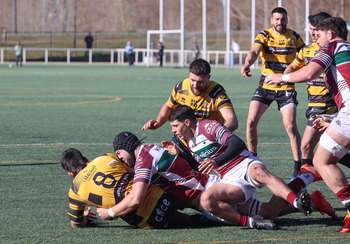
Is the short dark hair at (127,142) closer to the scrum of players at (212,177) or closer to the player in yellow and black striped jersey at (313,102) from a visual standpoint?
the scrum of players at (212,177)

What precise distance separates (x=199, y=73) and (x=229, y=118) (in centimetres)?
67

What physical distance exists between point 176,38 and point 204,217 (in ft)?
170

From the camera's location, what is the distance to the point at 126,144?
24.2 feet

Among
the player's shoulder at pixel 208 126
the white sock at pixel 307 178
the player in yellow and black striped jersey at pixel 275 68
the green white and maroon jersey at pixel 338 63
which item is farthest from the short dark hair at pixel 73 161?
the player in yellow and black striped jersey at pixel 275 68

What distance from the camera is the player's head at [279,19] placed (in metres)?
11.2

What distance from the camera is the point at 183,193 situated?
7.47 m

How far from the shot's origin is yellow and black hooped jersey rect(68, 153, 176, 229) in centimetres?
719

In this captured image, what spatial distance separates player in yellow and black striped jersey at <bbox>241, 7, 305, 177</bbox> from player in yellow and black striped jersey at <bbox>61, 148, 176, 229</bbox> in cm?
408

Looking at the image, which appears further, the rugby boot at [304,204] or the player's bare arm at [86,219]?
the player's bare arm at [86,219]

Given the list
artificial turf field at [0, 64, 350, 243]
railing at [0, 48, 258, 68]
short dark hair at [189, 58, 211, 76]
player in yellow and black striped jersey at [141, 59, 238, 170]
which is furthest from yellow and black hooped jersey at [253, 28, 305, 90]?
railing at [0, 48, 258, 68]

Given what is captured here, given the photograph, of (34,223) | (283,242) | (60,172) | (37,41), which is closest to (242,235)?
(283,242)

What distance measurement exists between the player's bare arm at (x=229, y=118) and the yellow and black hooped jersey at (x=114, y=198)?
158 cm

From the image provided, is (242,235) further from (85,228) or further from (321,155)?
(85,228)

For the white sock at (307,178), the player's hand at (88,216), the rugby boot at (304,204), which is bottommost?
the player's hand at (88,216)
